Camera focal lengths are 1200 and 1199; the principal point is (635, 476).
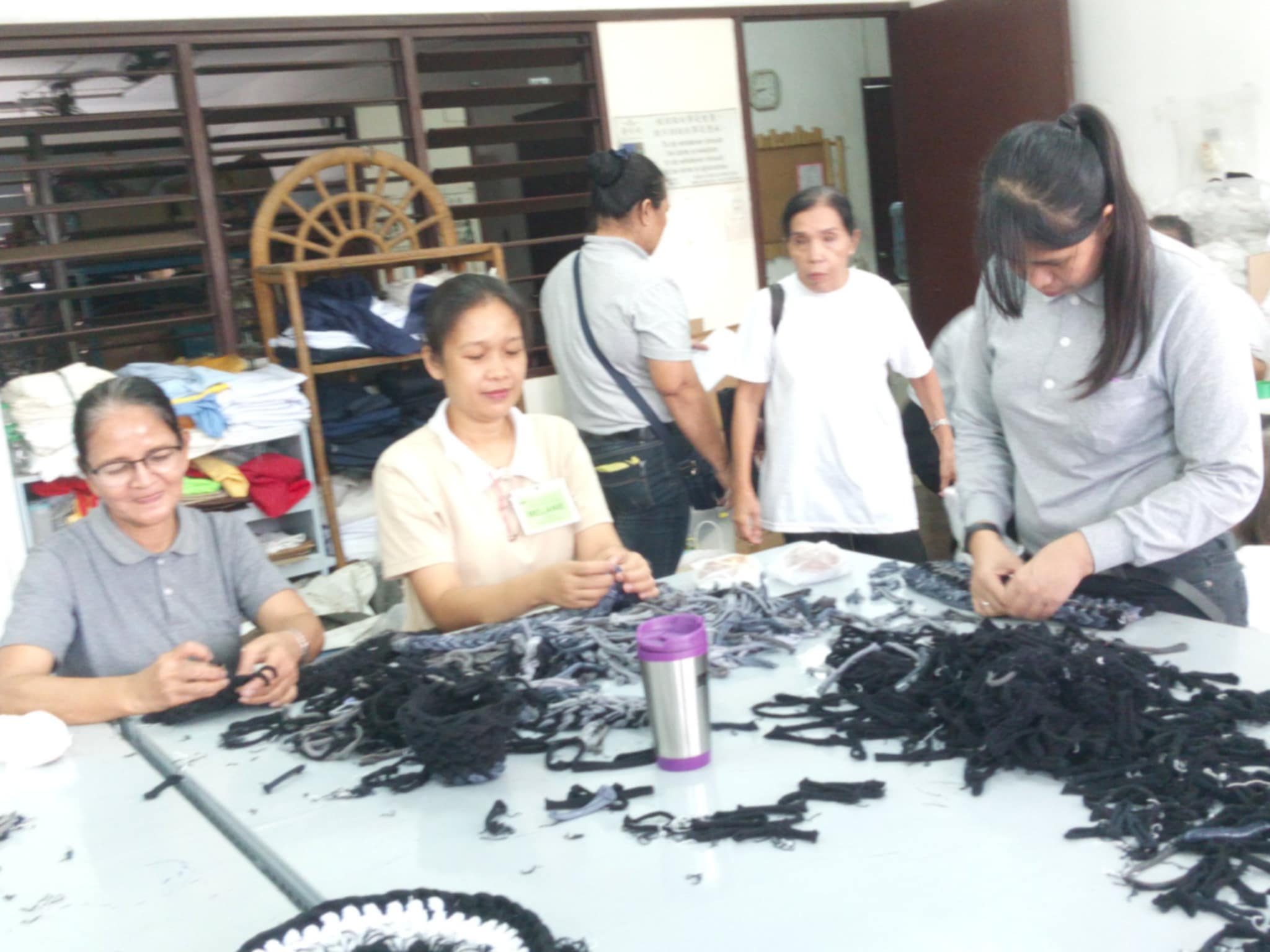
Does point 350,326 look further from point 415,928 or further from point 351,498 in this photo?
point 415,928

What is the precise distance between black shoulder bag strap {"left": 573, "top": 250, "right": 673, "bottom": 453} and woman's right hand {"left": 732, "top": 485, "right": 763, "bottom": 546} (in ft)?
0.85

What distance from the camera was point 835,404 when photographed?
2.99 metres

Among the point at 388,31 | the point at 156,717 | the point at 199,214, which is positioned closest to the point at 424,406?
the point at 199,214

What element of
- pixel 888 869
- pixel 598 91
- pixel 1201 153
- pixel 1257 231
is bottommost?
pixel 888 869

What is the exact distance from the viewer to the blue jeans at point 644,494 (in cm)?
319

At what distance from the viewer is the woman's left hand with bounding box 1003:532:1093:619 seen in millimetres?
1709

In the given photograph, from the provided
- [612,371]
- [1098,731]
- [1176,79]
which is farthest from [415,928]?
[1176,79]

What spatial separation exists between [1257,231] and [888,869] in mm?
4152

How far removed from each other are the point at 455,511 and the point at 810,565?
67 centimetres

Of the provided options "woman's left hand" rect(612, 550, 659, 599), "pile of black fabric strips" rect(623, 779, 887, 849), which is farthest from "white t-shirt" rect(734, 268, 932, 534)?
"pile of black fabric strips" rect(623, 779, 887, 849)

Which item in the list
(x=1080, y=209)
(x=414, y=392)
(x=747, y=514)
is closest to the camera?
(x=1080, y=209)

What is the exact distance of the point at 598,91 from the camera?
15.9 feet

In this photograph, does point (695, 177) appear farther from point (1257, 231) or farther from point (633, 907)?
point (633, 907)

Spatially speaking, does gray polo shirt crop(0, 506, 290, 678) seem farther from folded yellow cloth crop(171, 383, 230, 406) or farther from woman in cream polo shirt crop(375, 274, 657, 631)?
folded yellow cloth crop(171, 383, 230, 406)
